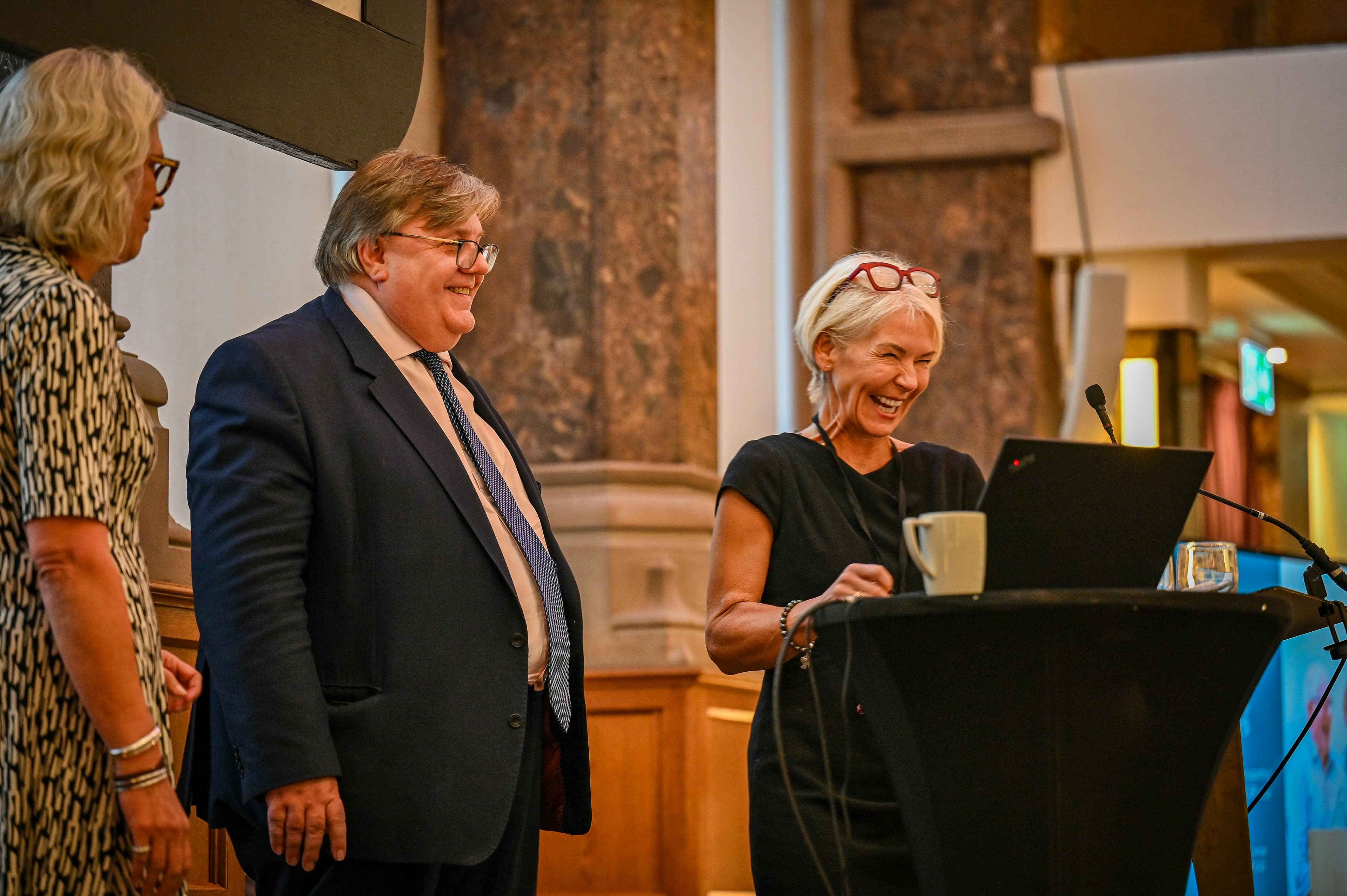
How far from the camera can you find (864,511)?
7.54 feet

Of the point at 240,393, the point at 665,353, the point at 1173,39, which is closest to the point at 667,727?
the point at 665,353

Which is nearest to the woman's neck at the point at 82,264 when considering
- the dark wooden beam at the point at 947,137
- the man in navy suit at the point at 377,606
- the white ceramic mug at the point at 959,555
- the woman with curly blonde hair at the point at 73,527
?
the woman with curly blonde hair at the point at 73,527

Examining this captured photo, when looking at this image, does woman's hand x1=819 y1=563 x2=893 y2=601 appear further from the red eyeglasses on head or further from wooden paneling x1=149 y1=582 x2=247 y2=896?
wooden paneling x1=149 y1=582 x2=247 y2=896

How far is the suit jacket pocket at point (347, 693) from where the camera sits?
6.62ft

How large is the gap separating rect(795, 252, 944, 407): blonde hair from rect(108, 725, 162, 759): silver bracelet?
109 cm

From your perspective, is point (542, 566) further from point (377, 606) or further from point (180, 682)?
point (180, 682)

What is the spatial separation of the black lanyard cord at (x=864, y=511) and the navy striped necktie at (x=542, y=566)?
45cm

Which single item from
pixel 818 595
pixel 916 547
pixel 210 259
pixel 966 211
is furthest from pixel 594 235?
pixel 916 547

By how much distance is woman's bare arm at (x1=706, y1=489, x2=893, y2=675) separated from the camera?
2.10m

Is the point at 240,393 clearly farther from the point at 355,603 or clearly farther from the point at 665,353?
the point at 665,353

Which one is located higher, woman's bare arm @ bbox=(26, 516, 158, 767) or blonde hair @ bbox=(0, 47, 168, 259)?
blonde hair @ bbox=(0, 47, 168, 259)

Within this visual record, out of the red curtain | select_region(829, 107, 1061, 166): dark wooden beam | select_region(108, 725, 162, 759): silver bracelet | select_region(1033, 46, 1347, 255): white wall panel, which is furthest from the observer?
the red curtain

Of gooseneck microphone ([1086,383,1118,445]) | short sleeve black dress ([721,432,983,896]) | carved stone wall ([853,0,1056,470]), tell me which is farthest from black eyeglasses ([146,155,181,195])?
carved stone wall ([853,0,1056,470])

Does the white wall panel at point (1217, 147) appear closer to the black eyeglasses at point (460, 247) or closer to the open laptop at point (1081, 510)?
the black eyeglasses at point (460, 247)
